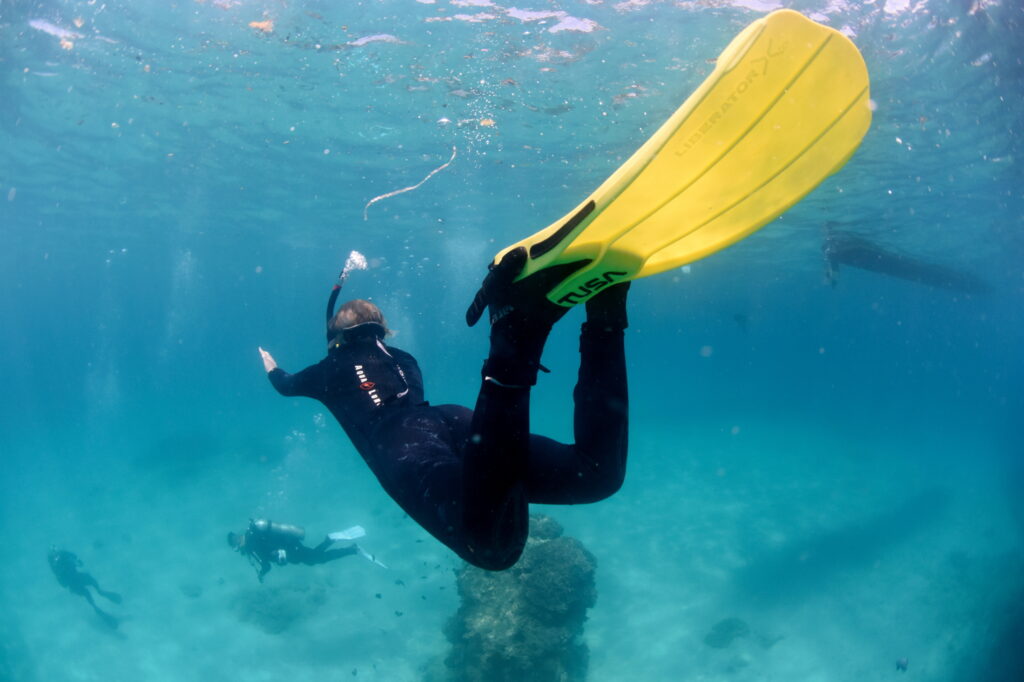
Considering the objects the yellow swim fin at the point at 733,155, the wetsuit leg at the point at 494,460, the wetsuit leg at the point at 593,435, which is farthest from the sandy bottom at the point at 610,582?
the yellow swim fin at the point at 733,155

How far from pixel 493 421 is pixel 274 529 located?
10.4m

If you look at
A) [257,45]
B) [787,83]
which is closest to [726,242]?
[787,83]

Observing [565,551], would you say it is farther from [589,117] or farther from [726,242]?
[589,117]

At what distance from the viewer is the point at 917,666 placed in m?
11.0

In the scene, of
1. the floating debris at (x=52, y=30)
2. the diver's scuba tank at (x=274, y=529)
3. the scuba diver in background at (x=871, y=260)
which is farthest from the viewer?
the scuba diver in background at (x=871, y=260)

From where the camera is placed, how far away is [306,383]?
4.33m

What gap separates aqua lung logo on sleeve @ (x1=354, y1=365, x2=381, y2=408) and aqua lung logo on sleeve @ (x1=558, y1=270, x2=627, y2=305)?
6.28 feet

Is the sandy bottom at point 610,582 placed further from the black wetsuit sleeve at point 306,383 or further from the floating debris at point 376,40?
the floating debris at point 376,40

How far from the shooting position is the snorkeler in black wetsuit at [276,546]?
1102 cm

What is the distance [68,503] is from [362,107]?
2191 cm

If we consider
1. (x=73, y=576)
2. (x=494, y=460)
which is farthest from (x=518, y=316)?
(x=73, y=576)

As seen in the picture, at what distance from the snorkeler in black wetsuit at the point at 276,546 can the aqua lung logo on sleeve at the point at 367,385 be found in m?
8.26

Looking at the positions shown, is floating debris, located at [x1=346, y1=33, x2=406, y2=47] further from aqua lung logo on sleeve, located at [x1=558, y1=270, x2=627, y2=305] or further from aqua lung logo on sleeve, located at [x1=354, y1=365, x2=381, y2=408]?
aqua lung logo on sleeve, located at [x1=558, y1=270, x2=627, y2=305]

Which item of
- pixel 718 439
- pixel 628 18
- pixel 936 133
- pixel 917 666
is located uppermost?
pixel 628 18
